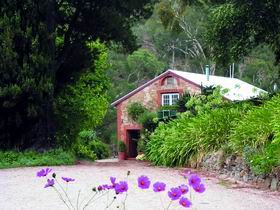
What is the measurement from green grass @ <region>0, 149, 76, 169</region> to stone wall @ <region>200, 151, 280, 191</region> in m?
4.47

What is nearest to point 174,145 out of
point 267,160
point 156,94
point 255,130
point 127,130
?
point 255,130

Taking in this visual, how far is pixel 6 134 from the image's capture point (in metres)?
14.6

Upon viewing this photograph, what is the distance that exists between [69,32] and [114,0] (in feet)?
5.98

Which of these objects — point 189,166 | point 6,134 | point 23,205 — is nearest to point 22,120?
point 6,134

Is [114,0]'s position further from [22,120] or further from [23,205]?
[23,205]

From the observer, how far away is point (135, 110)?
98.6 feet

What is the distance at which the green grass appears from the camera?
13.2 metres

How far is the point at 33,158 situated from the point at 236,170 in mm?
6296

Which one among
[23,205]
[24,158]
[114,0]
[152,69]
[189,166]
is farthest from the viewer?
[152,69]

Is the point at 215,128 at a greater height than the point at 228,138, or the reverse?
the point at 215,128

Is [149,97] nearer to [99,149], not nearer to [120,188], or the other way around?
[99,149]

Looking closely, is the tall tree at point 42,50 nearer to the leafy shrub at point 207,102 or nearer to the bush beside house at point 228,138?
the leafy shrub at point 207,102

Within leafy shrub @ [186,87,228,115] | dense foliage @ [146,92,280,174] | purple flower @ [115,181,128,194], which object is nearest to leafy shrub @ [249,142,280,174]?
dense foliage @ [146,92,280,174]

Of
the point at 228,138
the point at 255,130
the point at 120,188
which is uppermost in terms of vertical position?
the point at 255,130
